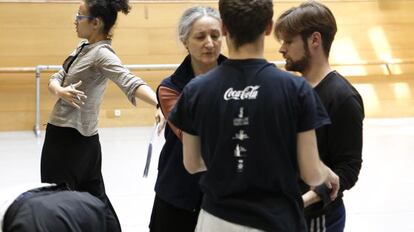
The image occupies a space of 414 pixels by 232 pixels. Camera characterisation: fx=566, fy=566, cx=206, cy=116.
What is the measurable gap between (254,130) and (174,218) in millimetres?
813

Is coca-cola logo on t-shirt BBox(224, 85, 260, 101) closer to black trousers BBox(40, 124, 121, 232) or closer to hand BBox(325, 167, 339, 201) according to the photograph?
hand BBox(325, 167, 339, 201)

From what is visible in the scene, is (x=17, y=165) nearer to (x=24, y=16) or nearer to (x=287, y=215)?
(x=24, y=16)

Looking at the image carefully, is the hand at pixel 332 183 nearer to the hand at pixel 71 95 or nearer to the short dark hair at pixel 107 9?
the hand at pixel 71 95

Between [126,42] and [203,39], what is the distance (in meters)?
6.68

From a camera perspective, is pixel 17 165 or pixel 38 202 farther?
pixel 17 165

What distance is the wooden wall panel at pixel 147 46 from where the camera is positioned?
8.29 metres

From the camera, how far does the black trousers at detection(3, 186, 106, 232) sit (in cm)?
155

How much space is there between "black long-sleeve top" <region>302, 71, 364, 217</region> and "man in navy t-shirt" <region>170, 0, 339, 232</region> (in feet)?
0.88

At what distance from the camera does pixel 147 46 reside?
873 cm

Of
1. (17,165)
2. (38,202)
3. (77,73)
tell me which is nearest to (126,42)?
(17,165)

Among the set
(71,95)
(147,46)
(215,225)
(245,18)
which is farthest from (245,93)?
(147,46)

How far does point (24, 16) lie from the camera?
327 inches

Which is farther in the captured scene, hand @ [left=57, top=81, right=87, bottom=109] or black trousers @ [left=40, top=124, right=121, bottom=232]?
black trousers @ [left=40, top=124, right=121, bottom=232]

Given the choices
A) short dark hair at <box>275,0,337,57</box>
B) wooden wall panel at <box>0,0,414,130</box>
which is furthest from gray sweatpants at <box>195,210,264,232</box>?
wooden wall panel at <box>0,0,414,130</box>
